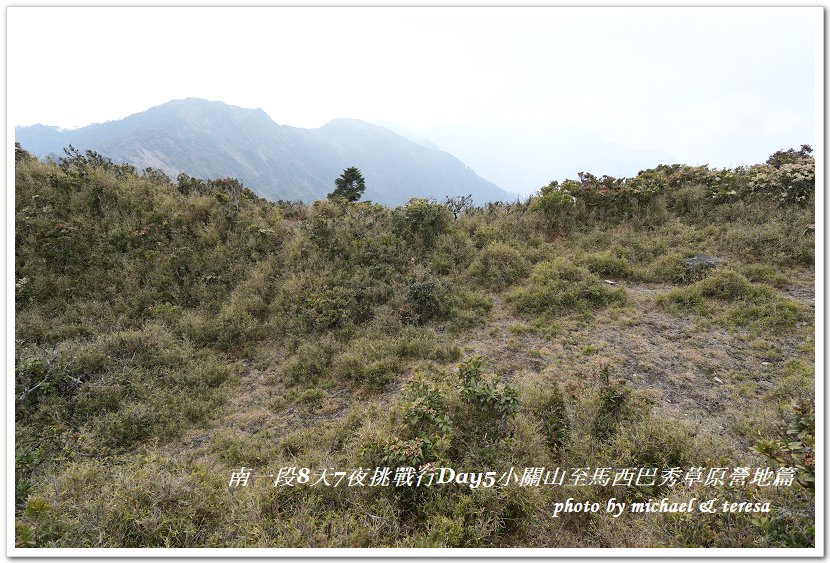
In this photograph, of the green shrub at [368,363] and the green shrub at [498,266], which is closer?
the green shrub at [368,363]

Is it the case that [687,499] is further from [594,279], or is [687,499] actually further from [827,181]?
[594,279]

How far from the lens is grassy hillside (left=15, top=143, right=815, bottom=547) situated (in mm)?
3557

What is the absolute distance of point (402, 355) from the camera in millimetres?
7555

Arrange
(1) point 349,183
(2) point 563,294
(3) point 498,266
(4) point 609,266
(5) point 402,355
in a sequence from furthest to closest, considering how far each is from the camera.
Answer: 1. (1) point 349,183
2. (3) point 498,266
3. (4) point 609,266
4. (2) point 563,294
5. (5) point 402,355

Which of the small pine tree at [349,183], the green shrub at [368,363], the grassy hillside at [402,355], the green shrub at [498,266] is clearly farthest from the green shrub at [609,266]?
the small pine tree at [349,183]

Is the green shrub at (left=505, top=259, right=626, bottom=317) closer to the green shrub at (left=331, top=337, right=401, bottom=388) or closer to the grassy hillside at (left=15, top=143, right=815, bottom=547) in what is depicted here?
the grassy hillside at (left=15, top=143, right=815, bottom=547)

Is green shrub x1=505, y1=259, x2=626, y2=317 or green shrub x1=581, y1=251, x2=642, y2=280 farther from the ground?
green shrub x1=581, y1=251, x2=642, y2=280

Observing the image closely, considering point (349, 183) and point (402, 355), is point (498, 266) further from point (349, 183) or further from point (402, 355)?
point (349, 183)

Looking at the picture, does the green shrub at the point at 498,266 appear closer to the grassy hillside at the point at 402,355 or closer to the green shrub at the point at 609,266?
the grassy hillside at the point at 402,355

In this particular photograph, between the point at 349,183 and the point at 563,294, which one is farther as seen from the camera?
the point at 349,183

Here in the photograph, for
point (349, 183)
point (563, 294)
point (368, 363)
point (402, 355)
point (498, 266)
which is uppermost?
point (349, 183)

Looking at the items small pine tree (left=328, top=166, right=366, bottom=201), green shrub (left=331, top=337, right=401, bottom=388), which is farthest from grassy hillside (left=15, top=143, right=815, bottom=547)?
small pine tree (left=328, top=166, right=366, bottom=201)

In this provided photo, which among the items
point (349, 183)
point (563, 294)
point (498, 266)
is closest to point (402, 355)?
point (563, 294)

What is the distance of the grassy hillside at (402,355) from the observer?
3557 millimetres
